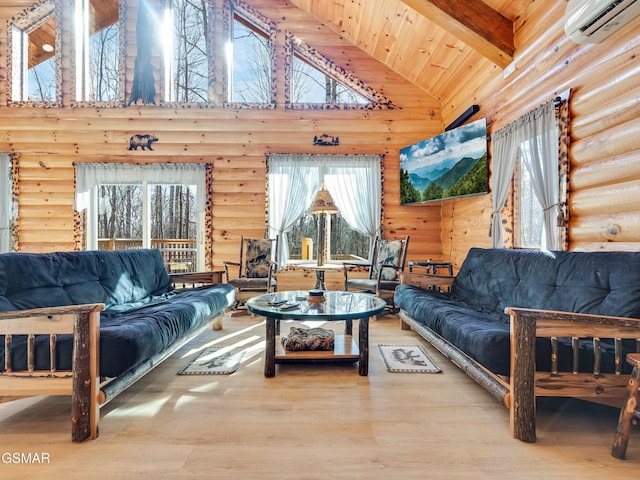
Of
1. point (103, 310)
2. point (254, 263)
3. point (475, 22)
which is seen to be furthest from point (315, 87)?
point (103, 310)

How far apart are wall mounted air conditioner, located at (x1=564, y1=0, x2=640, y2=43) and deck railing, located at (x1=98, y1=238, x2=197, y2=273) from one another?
5.10m

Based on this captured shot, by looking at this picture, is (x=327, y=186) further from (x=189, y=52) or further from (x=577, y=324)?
(x=577, y=324)

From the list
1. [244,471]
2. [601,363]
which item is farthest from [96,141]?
[601,363]

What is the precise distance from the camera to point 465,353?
2.03m

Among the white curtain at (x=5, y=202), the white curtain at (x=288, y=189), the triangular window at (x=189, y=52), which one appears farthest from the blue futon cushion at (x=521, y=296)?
the white curtain at (x=5, y=202)

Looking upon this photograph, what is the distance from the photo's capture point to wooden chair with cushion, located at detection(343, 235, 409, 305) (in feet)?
13.6

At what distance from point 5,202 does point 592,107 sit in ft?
23.5

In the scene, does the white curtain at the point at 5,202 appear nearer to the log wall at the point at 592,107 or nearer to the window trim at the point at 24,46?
the window trim at the point at 24,46

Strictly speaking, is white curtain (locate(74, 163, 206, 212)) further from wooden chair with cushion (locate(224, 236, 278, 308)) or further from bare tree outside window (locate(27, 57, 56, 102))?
bare tree outside window (locate(27, 57, 56, 102))

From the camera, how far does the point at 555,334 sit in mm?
1637

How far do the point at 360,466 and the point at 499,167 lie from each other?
3348 millimetres

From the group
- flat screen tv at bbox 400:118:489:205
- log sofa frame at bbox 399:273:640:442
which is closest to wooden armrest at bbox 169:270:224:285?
log sofa frame at bbox 399:273:640:442

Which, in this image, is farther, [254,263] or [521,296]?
[254,263]

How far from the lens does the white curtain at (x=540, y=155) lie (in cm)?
284
